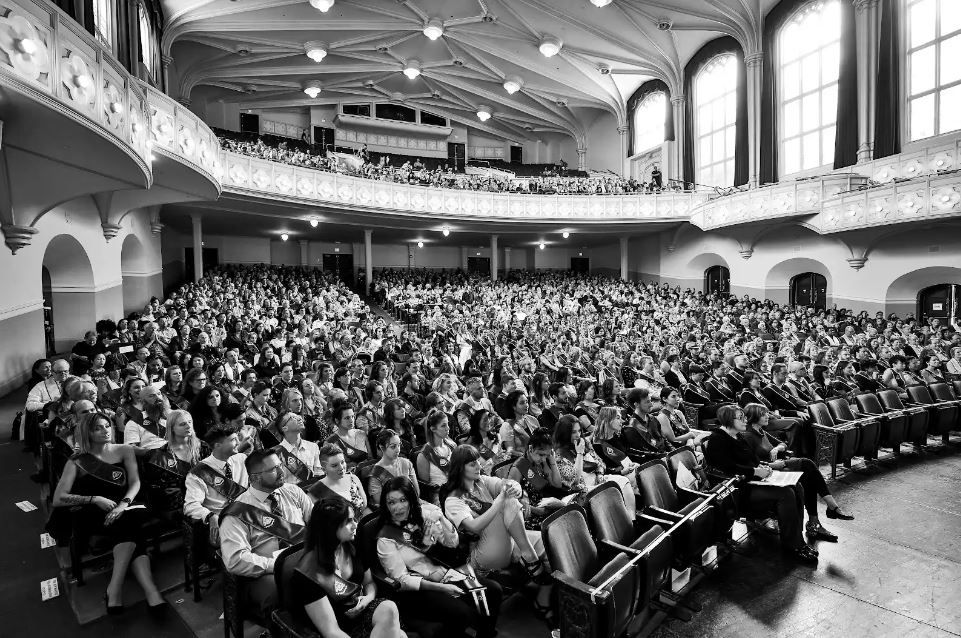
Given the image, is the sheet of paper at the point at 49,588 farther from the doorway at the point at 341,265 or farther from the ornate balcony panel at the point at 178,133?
the doorway at the point at 341,265

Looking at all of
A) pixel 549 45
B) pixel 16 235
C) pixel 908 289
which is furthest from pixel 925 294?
pixel 16 235

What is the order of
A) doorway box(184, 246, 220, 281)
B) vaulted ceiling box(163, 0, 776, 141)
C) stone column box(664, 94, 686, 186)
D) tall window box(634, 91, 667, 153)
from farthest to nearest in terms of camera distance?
1. tall window box(634, 91, 667, 153)
2. stone column box(664, 94, 686, 186)
3. doorway box(184, 246, 220, 281)
4. vaulted ceiling box(163, 0, 776, 141)

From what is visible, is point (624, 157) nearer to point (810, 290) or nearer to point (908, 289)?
point (810, 290)

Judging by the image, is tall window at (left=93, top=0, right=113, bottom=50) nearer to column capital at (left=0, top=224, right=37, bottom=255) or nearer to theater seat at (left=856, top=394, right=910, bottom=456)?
column capital at (left=0, top=224, right=37, bottom=255)

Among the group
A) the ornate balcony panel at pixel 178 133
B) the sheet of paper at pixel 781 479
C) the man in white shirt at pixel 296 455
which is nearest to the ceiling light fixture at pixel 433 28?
the ornate balcony panel at pixel 178 133

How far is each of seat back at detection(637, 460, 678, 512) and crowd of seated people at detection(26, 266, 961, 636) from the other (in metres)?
0.16

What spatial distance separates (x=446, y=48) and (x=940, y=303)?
19.3 metres

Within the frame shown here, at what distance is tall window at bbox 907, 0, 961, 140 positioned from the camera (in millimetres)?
12672

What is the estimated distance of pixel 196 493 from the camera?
319 cm

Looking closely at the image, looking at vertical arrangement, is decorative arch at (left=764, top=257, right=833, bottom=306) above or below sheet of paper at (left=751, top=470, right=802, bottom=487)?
above

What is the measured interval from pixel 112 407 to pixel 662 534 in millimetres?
5476

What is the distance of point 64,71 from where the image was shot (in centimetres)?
460

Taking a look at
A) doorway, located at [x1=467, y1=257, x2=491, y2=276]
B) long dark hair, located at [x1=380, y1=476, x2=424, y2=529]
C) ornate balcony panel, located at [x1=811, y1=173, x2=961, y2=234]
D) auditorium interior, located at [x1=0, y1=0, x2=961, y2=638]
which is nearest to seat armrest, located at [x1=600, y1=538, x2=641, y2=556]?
auditorium interior, located at [x1=0, y1=0, x2=961, y2=638]

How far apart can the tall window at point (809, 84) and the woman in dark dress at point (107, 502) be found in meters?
18.8
